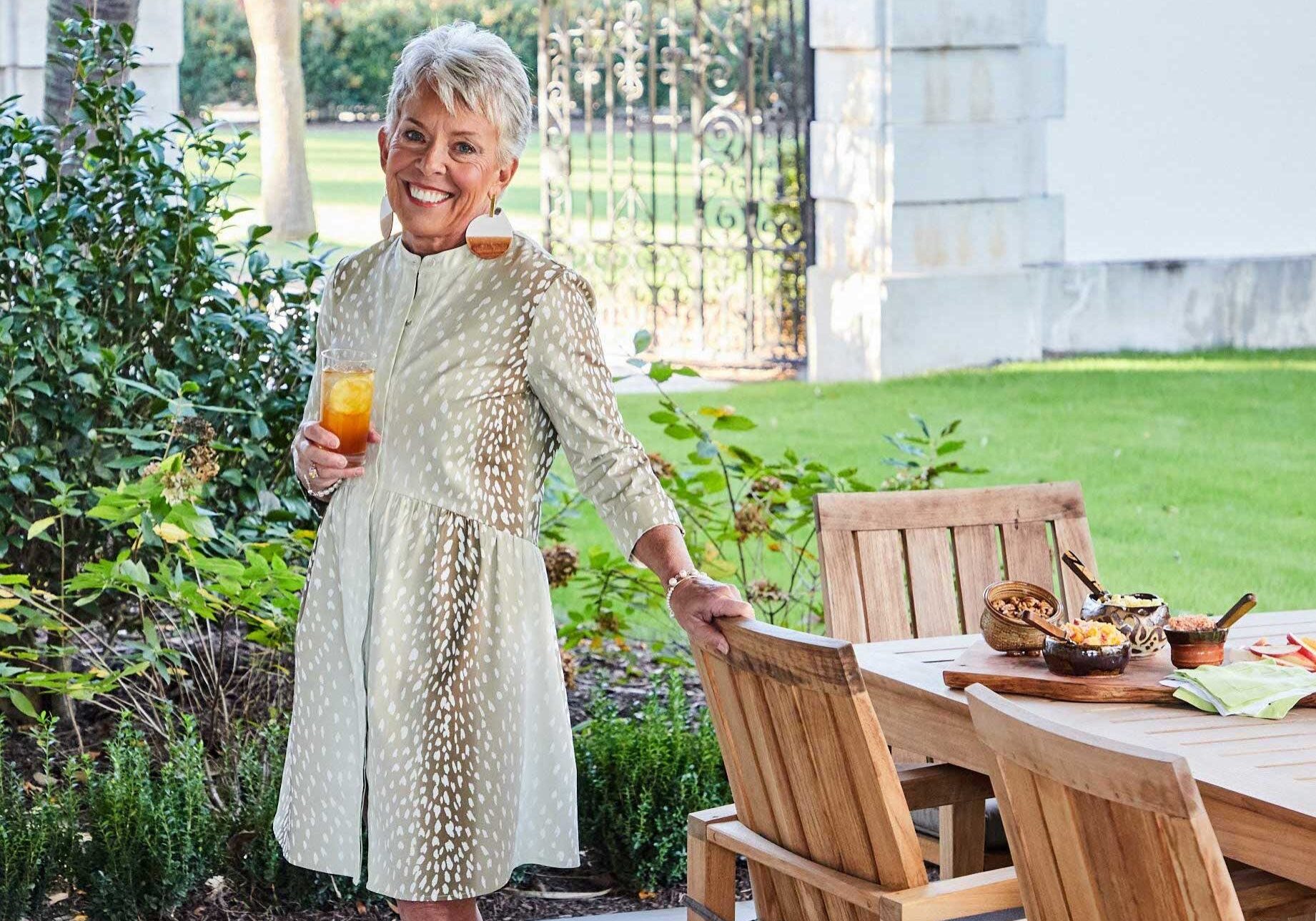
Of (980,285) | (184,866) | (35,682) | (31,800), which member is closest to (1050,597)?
(184,866)

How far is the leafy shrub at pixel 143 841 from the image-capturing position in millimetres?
3787

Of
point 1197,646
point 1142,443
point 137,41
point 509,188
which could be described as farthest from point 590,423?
point 509,188

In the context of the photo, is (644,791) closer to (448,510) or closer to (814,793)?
(814,793)

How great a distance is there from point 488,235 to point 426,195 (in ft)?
0.35

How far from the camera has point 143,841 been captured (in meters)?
3.82

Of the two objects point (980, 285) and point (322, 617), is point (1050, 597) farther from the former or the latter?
A: point (980, 285)

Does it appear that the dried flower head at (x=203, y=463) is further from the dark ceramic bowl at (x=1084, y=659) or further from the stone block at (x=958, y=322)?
the stone block at (x=958, y=322)

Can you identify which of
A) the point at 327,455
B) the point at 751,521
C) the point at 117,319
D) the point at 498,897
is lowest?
the point at 498,897

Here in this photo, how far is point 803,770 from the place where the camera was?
2.65m

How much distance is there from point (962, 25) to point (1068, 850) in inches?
341

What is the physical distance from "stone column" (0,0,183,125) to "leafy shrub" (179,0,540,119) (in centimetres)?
1843

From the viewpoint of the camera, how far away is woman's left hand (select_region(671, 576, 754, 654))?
2.53 m

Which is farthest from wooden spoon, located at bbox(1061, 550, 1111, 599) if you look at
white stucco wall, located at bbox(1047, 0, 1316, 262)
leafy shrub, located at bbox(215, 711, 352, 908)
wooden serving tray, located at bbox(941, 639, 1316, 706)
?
white stucco wall, located at bbox(1047, 0, 1316, 262)

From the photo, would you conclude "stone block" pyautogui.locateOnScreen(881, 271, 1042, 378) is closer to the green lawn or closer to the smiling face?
the green lawn
